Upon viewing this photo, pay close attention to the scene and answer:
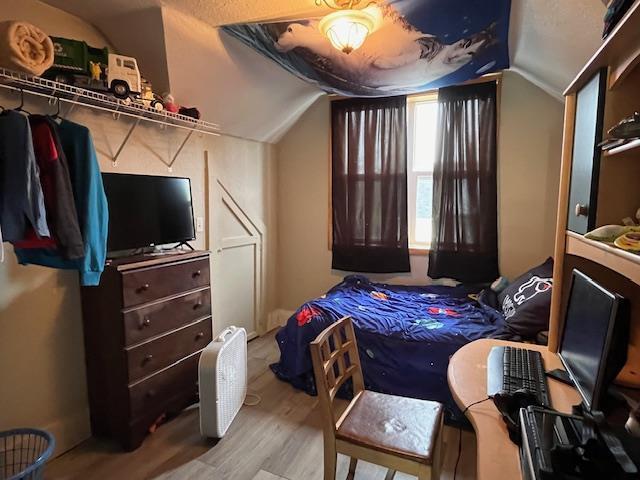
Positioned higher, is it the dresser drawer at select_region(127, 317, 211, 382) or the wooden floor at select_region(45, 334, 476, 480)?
the dresser drawer at select_region(127, 317, 211, 382)

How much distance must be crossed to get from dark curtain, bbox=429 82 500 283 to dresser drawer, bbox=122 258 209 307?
2.14 m

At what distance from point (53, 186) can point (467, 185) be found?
117 inches

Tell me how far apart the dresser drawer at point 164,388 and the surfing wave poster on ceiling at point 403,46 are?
207 cm

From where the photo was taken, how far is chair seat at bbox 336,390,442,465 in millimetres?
1388

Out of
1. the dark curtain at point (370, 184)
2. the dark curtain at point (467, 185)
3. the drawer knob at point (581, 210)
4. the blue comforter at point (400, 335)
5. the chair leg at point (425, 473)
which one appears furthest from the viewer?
the dark curtain at point (370, 184)

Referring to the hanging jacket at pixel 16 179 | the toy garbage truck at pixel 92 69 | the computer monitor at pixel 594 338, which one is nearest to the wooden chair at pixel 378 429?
the computer monitor at pixel 594 338

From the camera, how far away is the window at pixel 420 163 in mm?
3494

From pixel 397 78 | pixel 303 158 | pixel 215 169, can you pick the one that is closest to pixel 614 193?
pixel 397 78

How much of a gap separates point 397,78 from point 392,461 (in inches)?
98.9

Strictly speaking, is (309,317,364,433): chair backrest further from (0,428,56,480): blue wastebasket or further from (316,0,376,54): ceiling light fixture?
(316,0,376,54): ceiling light fixture

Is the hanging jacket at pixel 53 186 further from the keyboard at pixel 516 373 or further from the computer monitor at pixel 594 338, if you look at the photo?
the computer monitor at pixel 594 338

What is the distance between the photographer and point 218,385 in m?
2.03

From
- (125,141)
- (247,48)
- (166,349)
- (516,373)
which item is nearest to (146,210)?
(125,141)

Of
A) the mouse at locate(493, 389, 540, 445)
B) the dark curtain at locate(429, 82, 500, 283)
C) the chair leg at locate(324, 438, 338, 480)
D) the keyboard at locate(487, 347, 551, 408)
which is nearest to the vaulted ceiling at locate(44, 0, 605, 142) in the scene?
the dark curtain at locate(429, 82, 500, 283)
